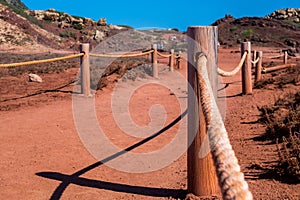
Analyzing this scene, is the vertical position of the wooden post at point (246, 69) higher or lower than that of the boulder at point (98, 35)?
lower

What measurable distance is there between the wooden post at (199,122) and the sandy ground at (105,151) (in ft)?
Answer: 0.90

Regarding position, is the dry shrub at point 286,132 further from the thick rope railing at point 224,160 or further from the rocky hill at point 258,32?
the rocky hill at point 258,32

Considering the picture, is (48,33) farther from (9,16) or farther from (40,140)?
(40,140)

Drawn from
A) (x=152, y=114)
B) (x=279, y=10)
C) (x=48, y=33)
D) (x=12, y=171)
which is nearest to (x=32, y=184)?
(x=12, y=171)

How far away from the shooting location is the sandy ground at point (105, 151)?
9.77ft

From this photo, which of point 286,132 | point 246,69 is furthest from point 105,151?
point 246,69

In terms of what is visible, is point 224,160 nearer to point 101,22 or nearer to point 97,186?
point 97,186

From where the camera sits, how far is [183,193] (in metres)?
2.80

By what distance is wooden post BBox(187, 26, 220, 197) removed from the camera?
2.55 meters

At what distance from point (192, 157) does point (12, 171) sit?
1.86 meters

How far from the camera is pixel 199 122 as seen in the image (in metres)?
2.55

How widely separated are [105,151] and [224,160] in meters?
2.91

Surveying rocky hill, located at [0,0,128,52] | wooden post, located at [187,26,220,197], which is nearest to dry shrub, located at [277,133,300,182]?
wooden post, located at [187,26,220,197]

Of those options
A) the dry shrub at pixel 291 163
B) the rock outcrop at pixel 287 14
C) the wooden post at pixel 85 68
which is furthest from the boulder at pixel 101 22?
the dry shrub at pixel 291 163
